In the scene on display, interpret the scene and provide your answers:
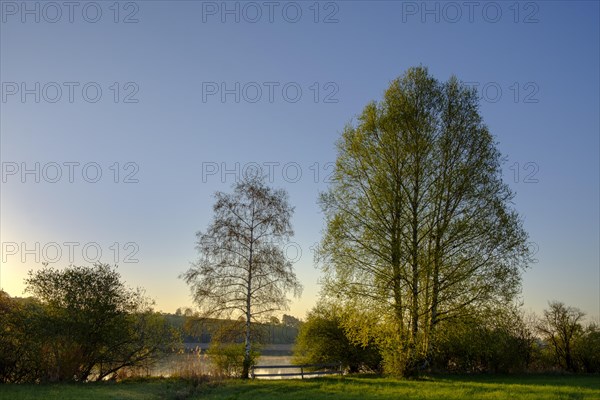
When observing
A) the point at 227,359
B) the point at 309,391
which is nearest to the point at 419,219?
the point at 309,391

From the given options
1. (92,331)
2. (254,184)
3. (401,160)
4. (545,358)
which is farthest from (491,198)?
(92,331)

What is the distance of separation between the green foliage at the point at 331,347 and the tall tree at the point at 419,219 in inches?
342

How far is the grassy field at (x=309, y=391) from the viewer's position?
654 inches

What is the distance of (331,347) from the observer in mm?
31469

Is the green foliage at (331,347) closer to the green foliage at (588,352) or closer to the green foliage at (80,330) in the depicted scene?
the green foliage at (80,330)

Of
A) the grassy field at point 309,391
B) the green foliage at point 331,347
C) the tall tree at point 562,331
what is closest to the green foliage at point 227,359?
the grassy field at point 309,391

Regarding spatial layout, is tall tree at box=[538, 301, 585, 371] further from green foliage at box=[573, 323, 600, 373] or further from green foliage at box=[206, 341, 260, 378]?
green foliage at box=[206, 341, 260, 378]

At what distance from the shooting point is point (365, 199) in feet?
74.6

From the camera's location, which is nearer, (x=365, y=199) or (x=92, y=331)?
(x=365, y=199)

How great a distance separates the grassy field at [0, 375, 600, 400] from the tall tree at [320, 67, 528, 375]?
9.82ft

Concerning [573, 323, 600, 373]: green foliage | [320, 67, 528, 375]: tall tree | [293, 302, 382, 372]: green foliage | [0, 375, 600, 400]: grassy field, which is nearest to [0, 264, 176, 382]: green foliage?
[0, 375, 600, 400]: grassy field

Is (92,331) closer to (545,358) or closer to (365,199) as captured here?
(365,199)

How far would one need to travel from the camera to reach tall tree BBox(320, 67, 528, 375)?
68.6ft

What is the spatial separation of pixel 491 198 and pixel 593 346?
830 inches
